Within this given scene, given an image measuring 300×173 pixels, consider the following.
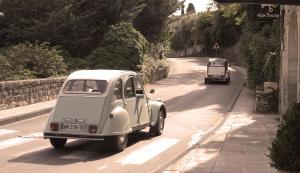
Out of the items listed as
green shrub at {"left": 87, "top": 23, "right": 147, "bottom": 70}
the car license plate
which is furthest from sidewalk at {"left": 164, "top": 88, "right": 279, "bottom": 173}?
green shrub at {"left": 87, "top": 23, "right": 147, "bottom": 70}

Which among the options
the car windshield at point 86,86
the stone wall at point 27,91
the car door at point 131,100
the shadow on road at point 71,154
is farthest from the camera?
the stone wall at point 27,91

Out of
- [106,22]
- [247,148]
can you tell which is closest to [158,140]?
[247,148]

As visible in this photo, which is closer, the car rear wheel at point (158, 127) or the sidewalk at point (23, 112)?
the car rear wheel at point (158, 127)

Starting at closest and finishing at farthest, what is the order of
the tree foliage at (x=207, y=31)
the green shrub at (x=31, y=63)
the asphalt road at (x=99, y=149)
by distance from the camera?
the asphalt road at (x=99, y=149) → the green shrub at (x=31, y=63) → the tree foliage at (x=207, y=31)

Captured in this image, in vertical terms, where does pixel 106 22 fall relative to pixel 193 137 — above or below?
above

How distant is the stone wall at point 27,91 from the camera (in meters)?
20.1

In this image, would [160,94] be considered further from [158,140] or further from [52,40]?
[158,140]

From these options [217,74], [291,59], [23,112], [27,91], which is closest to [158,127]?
[291,59]

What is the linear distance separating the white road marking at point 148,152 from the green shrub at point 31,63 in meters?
10.9

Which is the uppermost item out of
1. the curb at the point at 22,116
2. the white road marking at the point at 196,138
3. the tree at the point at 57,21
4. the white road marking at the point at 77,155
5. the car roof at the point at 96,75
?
the tree at the point at 57,21

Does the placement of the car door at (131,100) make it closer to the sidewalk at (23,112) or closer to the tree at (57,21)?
the sidewalk at (23,112)

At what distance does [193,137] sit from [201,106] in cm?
1029

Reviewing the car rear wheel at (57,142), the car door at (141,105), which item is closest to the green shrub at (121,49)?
the car door at (141,105)

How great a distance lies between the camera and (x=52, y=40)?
32.7 m
